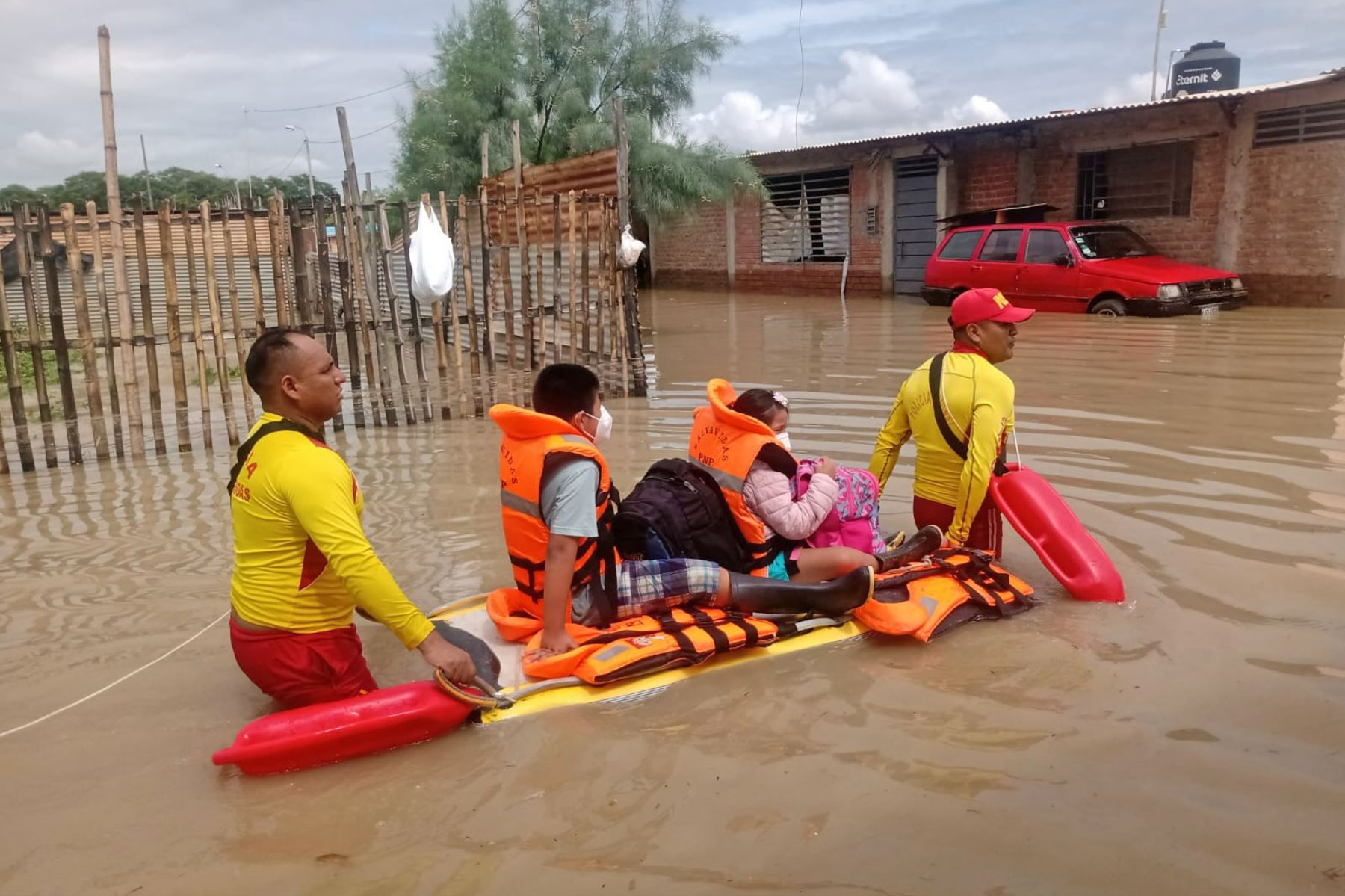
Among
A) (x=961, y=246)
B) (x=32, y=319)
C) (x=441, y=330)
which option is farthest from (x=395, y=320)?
(x=961, y=246)

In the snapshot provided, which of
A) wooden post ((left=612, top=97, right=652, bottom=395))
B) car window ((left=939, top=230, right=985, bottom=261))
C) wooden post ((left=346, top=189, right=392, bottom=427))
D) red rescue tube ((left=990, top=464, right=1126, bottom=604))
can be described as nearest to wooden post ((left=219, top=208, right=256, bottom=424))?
→ wooden post ((left=346, top=189, right=392, bottom=427))

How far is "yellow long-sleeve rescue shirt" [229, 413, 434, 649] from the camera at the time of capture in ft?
9.50

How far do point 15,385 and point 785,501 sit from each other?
557 centimetres

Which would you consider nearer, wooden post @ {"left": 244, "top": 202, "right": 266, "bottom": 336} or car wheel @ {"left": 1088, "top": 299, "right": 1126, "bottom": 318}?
wooden post @ {"left": 244, "top": 202, "right": 266, "bottom": 336}

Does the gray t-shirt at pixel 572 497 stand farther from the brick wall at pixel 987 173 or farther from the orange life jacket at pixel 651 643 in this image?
the brick wall at pixel 987 173

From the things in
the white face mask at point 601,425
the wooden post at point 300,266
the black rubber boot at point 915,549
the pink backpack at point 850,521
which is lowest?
the black rubber boot at point 915,549

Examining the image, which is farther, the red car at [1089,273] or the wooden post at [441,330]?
the red car at [1089,273]

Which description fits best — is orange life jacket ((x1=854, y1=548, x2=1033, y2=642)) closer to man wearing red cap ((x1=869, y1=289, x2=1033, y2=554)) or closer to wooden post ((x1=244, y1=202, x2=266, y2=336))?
man wearing red cap ((x1=869, y1=289, x2=1033, y2=554))

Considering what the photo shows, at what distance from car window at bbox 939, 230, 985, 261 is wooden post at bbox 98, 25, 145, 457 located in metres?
11.0

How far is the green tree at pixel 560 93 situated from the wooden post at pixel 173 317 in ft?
34.2

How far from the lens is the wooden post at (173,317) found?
655 cm

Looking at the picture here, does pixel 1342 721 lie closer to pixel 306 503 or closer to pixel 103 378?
pixel 306 503

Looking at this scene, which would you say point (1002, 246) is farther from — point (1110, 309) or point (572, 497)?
point (572, 497)

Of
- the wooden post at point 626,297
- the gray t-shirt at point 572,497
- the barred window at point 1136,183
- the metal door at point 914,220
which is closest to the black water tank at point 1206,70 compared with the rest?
the barred window at point 1136,183
